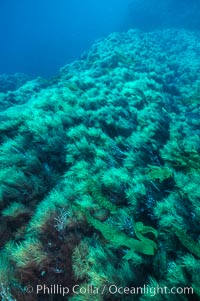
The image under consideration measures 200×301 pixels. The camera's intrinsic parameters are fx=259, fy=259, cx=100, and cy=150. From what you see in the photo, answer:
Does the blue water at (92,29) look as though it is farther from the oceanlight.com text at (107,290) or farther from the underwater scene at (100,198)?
the oceanlight.com text at (107,290)

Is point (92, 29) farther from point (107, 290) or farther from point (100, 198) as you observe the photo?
point (107, 290)

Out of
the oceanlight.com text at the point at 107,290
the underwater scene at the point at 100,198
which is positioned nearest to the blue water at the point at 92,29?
the underwater scene at the point at 100,198

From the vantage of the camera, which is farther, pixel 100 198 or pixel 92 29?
pixel 92 29

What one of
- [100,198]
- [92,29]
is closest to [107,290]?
[100,198]

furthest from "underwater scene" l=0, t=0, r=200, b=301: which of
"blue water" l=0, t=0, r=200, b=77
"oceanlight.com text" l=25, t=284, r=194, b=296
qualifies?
"blue water" l=0, t=0, r=200, b=77

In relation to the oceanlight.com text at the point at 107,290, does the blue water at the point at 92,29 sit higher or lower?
higher

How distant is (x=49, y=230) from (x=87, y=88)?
6918mm

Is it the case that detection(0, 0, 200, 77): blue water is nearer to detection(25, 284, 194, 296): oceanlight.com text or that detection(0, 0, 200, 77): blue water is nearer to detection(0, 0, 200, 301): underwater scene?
detection(0, 0, 200, 301): underwater scene

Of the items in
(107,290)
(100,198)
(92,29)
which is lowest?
(107,290)

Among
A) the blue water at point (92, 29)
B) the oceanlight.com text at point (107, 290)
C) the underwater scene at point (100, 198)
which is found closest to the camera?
the oceanlight.com text at point (107, 290)

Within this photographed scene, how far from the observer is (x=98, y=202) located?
3.30 meters

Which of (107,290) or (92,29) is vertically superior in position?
(92,29)

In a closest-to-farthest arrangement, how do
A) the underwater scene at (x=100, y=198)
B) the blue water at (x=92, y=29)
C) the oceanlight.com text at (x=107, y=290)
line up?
1. the oceanlight.com text at (x=107, y=290)
2. the underwater scene at (x=100, y=198)
3. the blue water at (x=92, y=29)

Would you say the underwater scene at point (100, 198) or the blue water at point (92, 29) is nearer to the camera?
the underwater scene at point (100, 198)
